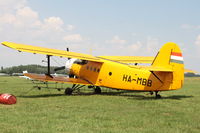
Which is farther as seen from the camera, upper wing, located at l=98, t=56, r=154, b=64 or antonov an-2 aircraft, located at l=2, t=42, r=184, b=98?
upper wing, located at l=98, t=56, r=154, b=64

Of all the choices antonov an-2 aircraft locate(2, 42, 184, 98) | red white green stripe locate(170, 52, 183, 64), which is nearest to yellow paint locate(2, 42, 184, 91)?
antonov an-2 aircraft locate(2, 42, 184, 98)

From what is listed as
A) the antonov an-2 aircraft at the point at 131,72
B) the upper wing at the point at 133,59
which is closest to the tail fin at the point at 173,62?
the antonov an-2 aircraft at the point at 131,72

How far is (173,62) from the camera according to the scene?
605 inches

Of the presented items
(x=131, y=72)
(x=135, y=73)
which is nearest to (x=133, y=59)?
(x=131, y=72)

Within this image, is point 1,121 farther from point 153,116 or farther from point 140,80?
point 140,80

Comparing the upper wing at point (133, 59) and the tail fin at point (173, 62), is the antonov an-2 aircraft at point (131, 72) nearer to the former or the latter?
the tail fin at point (173, 62)

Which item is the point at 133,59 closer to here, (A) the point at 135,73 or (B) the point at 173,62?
(A) the point at 135,73

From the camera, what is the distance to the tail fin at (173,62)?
50.3ft

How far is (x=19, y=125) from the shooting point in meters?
7.91

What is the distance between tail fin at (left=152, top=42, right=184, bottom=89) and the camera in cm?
1534

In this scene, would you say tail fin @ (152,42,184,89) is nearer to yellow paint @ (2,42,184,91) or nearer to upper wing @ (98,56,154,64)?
yellow paint @ (2,42,184,91)

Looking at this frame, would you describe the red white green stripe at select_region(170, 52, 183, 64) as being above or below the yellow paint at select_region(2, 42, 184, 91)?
above

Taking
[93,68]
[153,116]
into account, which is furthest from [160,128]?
[93,68]

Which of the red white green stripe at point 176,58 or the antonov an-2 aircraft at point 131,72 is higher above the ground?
the red white green stripe at point 176,58
